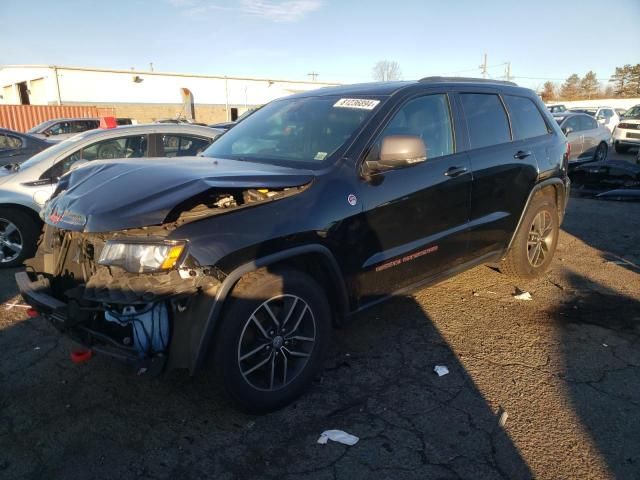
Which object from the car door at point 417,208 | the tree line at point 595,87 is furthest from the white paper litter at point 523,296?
the tree line at point 595,87

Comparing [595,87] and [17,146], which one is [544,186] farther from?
[595,87]

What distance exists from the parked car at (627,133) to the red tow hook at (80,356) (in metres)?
19.5

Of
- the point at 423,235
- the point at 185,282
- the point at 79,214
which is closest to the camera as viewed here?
the point at 185,282

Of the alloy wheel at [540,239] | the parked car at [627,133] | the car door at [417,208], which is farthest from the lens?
the parked car at [627,133]

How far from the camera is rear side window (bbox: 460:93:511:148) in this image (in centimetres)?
396

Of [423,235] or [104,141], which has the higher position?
[104,141]

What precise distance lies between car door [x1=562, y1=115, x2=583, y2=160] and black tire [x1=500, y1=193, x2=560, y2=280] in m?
8.49

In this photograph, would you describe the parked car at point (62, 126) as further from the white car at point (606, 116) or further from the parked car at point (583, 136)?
the white car at point (606, 116)

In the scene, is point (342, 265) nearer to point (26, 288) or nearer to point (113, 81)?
point (26, 288)

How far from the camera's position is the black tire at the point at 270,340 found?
2.53 m

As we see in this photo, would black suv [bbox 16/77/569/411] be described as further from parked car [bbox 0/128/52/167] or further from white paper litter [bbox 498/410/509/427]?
parked car [bbox 0/128/52/167]

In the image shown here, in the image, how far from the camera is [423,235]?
11.4 feet

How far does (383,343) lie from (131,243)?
6.93 ft

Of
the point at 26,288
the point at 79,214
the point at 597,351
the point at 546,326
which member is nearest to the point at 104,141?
the point at 26,288
